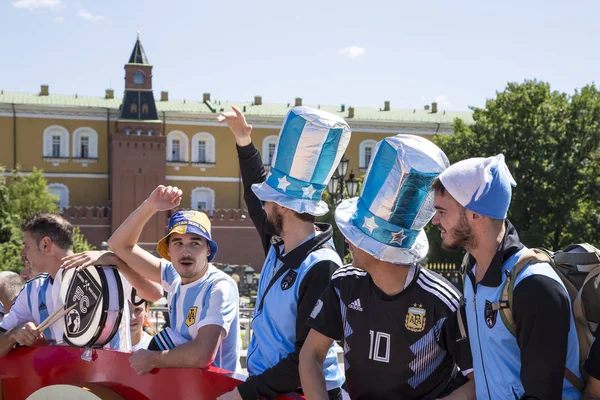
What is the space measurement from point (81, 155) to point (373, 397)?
5183cm

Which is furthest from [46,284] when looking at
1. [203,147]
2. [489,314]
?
[203,147]

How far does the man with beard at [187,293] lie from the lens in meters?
3.36

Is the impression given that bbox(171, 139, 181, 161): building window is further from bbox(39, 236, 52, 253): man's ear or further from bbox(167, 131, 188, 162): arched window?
bbox(39, 236, 52, 253): man's ear

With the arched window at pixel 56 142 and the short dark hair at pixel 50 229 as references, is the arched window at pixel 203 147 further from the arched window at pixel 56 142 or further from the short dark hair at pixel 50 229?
the short dark hair at pixel 50 229

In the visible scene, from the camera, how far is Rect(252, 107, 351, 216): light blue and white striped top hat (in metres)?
3.45

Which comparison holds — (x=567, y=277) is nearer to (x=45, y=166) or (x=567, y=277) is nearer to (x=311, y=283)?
(x=311, y=283)

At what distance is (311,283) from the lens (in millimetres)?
3180

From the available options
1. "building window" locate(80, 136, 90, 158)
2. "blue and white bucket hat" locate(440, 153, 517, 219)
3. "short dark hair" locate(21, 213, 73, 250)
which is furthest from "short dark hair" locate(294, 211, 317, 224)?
"building window" locate(80, 136, 90, 158)

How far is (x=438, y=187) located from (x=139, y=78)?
52728 mm

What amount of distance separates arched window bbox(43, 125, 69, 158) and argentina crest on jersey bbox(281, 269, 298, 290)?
5112 cm

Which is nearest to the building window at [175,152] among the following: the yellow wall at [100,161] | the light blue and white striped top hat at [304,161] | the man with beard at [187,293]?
the yellow wall at [100,161]

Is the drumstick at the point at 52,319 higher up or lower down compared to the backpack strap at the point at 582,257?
lower down

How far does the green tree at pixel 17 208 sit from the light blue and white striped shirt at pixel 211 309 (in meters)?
24.7

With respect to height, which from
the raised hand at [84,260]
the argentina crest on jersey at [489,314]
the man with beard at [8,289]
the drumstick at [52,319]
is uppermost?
the argentina crest on jersey at [489,314]
